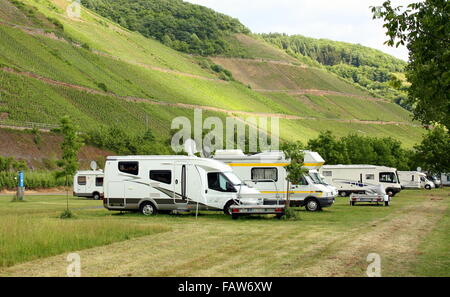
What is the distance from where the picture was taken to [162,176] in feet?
88.3

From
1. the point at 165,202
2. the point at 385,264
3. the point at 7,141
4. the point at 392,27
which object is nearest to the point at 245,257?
the point at 385,264

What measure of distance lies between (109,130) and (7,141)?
15471 mm

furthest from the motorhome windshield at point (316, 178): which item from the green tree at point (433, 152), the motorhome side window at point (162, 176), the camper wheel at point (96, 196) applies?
the green tree at point (433, 152)

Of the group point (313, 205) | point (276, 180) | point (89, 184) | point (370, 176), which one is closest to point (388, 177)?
point (370, 176)

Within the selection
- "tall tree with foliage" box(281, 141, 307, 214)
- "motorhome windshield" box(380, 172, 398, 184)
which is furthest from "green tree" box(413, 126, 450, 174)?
"tall tree with foliage" box(281, 141, 307, 214)

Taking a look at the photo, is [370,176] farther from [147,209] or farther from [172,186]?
[147,209]

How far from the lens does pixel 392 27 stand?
14.1 metres

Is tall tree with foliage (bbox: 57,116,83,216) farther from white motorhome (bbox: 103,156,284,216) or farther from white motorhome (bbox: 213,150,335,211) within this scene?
white motorhome (bbox: 213,150,335,211)

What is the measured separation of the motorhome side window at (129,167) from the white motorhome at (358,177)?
26604 millimetres

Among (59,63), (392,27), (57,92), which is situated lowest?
(392,27)

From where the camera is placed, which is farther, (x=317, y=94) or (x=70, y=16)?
(x=317, y=94)

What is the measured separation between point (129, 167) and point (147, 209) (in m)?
1.92
